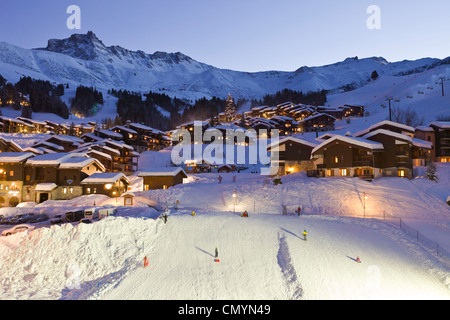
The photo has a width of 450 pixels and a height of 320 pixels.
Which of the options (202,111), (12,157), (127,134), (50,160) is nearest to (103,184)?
(50,160)

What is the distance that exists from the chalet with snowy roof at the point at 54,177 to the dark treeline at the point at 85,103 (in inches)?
4768

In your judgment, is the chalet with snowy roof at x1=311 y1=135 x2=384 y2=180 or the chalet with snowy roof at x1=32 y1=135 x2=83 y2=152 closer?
the chalet with snowy roof at x1=311 y1=135 x2=384 y2=180

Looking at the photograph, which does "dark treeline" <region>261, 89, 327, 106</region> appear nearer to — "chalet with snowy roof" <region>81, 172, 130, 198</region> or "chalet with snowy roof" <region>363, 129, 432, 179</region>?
"chalet with snowy roof" <region>363, 129, 432, 179</region>

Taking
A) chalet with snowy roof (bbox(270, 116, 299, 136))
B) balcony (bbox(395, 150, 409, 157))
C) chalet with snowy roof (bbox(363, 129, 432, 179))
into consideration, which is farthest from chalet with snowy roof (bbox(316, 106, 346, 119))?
balcony (bbox(395, 150, 409, 157))

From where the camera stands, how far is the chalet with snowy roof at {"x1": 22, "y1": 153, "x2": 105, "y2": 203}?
43.4 m

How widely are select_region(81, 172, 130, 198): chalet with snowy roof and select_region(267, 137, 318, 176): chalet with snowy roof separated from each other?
2663 cm

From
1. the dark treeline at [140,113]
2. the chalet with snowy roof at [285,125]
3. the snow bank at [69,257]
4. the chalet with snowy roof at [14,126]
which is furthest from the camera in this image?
the dark treeline at [140,113]

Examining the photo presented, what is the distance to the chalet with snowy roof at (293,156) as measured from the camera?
168 feet

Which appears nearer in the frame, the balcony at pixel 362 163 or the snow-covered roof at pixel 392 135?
the balcony at pixel 362 163

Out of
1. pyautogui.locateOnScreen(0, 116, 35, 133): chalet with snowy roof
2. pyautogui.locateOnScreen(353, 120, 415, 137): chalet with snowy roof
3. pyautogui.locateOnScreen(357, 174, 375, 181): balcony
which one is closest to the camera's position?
pyautogui.locateOnScreen(357, 174, 375, 181): balcony

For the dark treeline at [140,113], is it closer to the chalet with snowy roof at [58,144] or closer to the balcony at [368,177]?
the chalet with snowy roof at [58,144]

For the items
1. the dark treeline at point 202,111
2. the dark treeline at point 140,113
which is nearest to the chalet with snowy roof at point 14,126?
the dark treeline at point 140,113
